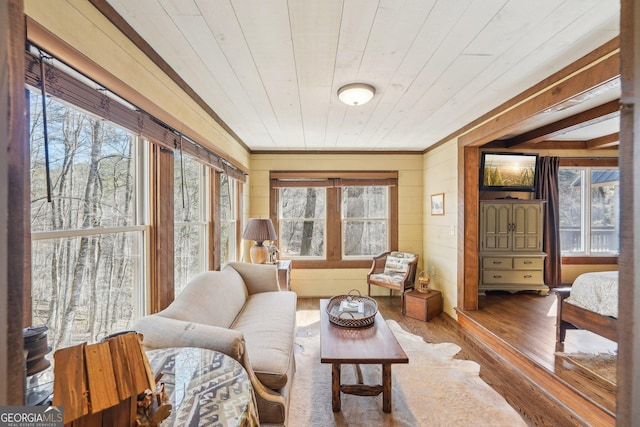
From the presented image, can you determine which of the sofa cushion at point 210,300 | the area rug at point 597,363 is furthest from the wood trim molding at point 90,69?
the area rug at point 597,363

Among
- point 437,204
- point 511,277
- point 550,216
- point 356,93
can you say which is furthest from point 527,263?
point 356,93

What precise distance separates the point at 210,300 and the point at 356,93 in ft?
6.67

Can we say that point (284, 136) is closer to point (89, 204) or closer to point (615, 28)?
point (89, 204)

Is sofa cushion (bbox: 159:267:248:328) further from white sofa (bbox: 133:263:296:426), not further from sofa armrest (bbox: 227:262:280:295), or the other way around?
sofa armrest (bbox: 227:262:280:295)

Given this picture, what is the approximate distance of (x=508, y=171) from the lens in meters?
4.21

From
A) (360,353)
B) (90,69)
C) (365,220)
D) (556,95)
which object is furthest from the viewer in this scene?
(365,220)

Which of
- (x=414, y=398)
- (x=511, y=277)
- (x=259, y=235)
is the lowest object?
(x=414, y=398)

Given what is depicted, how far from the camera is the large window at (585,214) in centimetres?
487

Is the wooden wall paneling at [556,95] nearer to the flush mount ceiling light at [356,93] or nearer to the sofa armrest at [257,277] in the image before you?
the flush mount ceiling light at [356,93]

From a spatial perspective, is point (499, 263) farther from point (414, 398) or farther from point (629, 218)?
point (629, 218)

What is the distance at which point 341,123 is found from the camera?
3145 mm

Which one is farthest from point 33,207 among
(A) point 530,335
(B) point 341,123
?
(A) point 530,335

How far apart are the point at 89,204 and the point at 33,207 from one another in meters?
0.29

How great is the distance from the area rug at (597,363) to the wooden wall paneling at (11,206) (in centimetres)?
318
